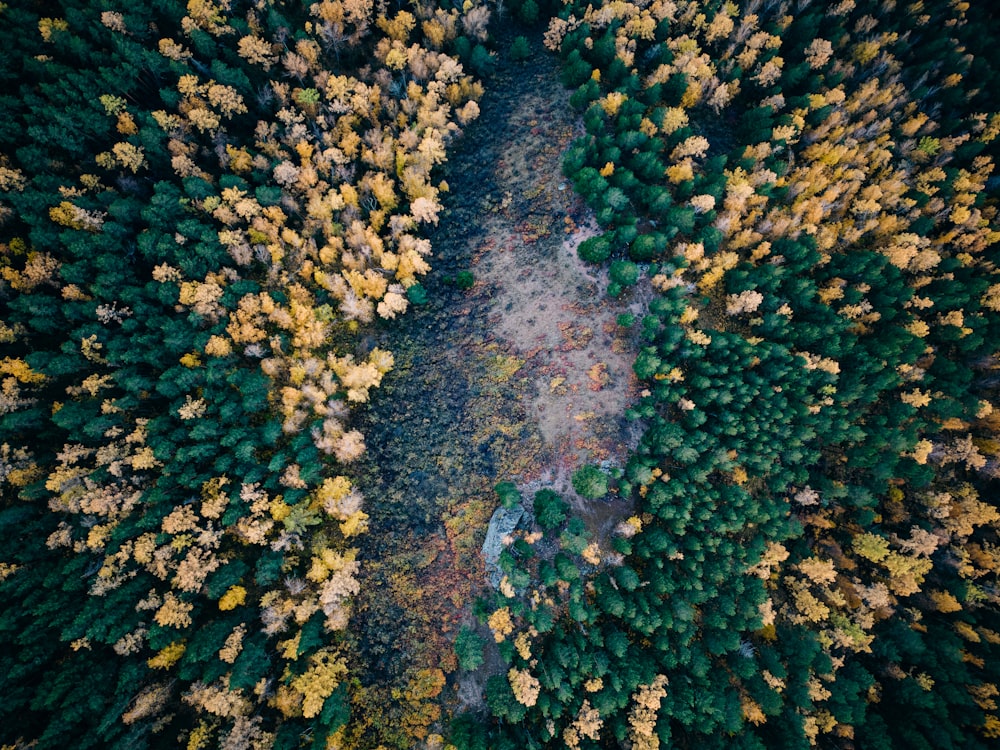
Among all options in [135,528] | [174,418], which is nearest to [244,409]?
[174,418]

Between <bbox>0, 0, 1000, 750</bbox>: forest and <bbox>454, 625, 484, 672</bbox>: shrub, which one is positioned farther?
<bbox>0, 0, 1000, 750</bbox>: forest

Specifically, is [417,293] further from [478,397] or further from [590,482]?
[590,482]

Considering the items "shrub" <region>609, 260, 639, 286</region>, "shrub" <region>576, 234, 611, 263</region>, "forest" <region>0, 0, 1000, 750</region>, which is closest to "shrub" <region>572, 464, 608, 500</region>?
"forest" <region>0, 0, 1000, 750</region>

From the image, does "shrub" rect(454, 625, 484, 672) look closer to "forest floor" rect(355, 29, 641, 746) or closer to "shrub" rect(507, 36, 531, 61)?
"forest floor" rect(355, 29, 641, 746)

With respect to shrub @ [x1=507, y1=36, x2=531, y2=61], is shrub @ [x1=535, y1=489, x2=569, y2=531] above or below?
below

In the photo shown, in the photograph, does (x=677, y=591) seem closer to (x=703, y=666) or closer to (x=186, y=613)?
(x=703, y=666)

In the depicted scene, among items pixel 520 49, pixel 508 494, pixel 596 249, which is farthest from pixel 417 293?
pixel 520 49
